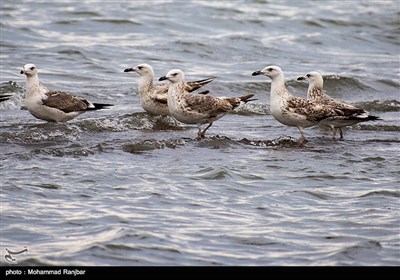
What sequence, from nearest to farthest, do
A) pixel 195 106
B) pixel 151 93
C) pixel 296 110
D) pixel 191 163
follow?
pixel 191 163, pixel 296 110, pixel 195 106, pixel 151 93

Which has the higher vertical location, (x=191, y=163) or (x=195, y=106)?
(x=195, y=106)

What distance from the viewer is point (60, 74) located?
17.4 m

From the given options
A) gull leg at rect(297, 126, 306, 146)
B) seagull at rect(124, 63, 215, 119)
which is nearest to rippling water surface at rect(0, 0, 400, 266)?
gull leg at rect(297, 126, 306, 146)

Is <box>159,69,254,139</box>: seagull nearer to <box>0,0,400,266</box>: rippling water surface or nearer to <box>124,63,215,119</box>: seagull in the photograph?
<box>0,0,400,266</box>: rippling water surface

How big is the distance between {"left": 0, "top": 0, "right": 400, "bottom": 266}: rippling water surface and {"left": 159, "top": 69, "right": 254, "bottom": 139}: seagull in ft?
0.88

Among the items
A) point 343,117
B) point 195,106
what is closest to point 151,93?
point 195,106

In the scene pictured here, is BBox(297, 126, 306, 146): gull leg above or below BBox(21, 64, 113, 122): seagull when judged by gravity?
below

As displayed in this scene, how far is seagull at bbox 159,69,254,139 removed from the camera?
42.1 ft

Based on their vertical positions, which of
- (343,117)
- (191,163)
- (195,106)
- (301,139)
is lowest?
(301,139)

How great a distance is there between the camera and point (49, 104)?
1293cm

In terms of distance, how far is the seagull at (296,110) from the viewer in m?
12.7

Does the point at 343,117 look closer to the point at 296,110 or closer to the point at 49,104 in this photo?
the point at 296,110

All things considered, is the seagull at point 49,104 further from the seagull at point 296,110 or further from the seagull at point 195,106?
the seagull at point 296,110

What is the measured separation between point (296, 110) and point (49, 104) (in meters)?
3.26
